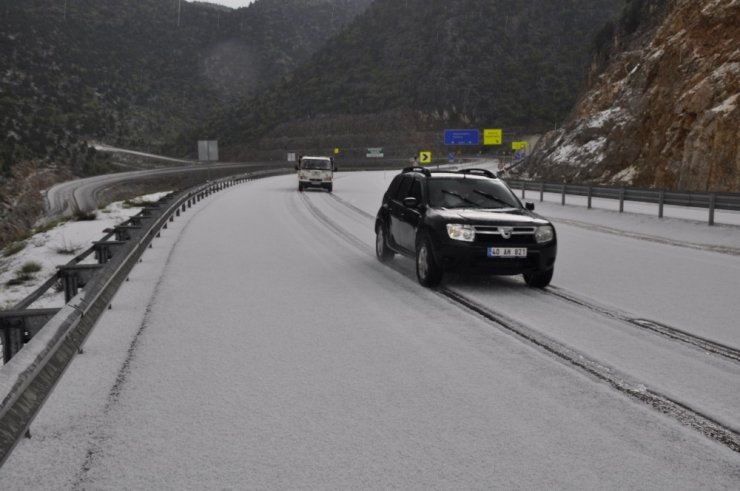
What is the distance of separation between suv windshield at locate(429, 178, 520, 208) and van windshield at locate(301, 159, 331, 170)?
2666 cm

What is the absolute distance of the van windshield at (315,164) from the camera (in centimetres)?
3738

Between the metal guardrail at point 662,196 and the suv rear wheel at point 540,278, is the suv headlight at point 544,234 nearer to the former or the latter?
the suv rear wheel at point 540,278

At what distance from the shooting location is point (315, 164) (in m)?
37.5

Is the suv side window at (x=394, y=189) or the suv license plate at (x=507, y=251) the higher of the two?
the suv side window at (x=394, y=189)

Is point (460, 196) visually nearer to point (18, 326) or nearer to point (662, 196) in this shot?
point (18, 326)

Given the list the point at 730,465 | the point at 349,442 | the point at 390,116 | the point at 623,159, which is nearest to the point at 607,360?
the point at 730,465

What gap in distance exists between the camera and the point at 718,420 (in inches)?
181

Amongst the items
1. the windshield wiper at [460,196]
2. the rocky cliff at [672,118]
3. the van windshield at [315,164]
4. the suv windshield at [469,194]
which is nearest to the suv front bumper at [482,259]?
the suv windshield at [469,194]

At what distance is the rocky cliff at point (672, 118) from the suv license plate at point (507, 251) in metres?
19.6

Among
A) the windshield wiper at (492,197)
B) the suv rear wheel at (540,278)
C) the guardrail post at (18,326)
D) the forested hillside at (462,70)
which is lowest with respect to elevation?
the suv rear wheel at (540,278)

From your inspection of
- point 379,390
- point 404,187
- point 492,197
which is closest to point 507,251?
point 492,197

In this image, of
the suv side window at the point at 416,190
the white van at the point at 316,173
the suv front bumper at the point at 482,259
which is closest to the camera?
the suv front bumper at the point at 482,259

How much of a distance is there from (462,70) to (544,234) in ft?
391

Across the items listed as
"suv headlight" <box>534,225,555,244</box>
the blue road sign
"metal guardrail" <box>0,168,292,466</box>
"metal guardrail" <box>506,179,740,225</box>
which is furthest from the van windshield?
the blue road sign
